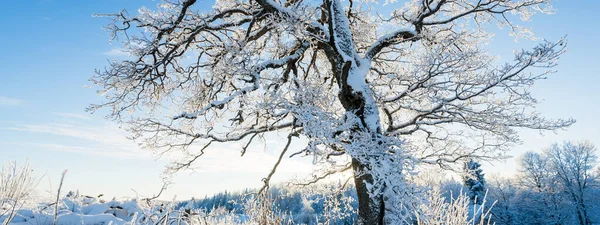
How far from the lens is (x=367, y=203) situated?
4875 millimetres

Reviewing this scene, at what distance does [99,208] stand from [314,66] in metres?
5.34

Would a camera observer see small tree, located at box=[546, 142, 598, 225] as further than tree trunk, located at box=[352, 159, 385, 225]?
Yes

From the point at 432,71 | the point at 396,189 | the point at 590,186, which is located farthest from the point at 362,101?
the point at 590,186

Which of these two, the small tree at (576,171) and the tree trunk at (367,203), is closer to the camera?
the tree trunk at (367,203)

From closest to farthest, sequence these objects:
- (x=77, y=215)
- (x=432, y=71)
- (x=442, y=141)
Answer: (x=77, y=215) → (x=432, y=71) → (x=442, y=141)

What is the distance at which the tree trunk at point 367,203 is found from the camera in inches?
185

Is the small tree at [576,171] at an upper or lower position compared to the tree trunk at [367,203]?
upper

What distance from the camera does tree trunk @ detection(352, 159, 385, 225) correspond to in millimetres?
4711

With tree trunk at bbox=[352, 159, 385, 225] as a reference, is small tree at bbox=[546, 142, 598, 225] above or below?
above

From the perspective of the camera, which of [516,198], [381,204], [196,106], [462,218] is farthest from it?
[516,198]

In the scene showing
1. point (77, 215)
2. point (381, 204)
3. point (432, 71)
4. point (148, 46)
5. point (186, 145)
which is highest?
point (148, 46)

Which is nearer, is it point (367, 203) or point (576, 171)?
point (367, 203)

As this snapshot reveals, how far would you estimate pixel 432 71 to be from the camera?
16.8ft

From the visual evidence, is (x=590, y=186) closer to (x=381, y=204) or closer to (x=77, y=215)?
(x=381, y=204)
